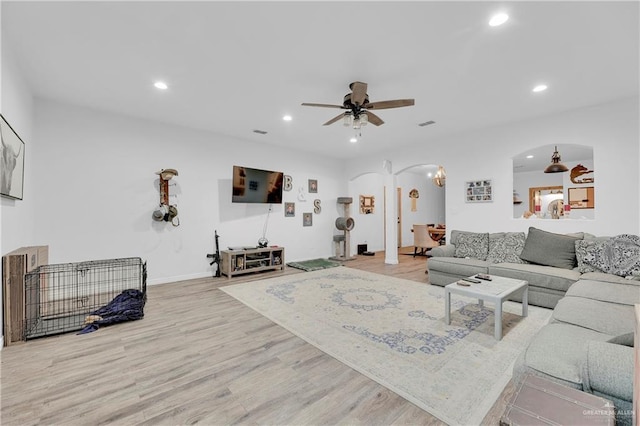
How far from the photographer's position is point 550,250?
3752 millimetres

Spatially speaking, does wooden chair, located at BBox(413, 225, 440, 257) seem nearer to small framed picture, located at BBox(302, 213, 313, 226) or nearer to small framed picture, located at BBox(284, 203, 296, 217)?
small framed picture, located at BBox(302, 213, 313, 226)

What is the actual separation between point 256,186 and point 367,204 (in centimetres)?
406

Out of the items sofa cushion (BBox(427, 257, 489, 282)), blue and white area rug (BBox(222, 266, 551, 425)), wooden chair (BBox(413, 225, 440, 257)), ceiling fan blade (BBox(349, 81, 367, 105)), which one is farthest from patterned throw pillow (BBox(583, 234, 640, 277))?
wooden chair (BBox(413, 225, 440, 257))

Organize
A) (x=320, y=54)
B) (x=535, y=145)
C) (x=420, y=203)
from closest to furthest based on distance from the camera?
(x=320, y=54) → (x=535, y=145) → (x=420, y=203)

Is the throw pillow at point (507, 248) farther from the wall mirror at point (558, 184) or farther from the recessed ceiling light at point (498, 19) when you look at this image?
the recessed ceiling light at point (498, 19)

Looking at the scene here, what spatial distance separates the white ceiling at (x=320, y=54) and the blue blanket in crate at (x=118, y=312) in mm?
2652

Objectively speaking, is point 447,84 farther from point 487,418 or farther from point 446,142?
point 487,418

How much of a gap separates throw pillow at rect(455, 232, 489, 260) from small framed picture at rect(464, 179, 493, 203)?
Answer: 71cm

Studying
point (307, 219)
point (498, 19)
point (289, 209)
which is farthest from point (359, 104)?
point (307, 219)

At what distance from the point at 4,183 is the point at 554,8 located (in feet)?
15.7

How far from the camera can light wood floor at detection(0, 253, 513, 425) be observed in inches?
64.2

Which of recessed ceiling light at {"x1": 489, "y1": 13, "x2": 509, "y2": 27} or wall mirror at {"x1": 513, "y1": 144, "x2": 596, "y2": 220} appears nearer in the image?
recessed ceiling light at {"x1": 489, "y1": 13, "x2": 509, "y2": 27}

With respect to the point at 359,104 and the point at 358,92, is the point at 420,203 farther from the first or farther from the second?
the point at 358,92

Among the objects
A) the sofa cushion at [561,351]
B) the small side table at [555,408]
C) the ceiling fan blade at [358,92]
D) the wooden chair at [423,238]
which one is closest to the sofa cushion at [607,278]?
the sofa cushion at [561,351]
